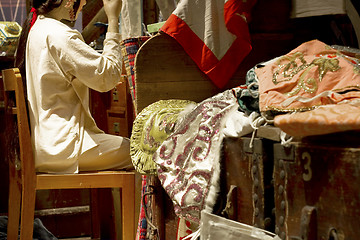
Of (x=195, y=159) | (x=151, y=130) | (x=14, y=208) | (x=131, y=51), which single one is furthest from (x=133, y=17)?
(x=195, y=159)

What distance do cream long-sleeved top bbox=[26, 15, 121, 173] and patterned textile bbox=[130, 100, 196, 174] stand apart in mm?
392

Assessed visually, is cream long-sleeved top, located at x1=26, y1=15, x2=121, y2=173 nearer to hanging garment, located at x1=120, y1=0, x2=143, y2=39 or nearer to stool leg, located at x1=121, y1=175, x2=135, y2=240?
stool leg, located at x1=121, y1=175, x2=135, y2=240

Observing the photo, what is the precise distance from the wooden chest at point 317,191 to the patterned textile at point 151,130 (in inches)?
34.1

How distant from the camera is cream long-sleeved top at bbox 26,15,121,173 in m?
2.69

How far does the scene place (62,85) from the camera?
2779mm

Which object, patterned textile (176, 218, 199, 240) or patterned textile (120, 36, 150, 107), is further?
patterned textile (120, 36, 150, 107)

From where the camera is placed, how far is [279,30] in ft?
8.89

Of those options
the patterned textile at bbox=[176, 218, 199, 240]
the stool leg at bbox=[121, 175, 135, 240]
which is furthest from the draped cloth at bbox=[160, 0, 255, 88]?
the patterned textile at bbox=[176, 218, 199, 240]

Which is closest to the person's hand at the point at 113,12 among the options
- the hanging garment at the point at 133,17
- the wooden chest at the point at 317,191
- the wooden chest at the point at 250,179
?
the hanging garment at the point at 133,17

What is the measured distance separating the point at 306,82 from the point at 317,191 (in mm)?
301

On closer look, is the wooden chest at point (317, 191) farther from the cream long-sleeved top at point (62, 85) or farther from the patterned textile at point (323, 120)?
the cream long-sleeved top at point (62, 85)

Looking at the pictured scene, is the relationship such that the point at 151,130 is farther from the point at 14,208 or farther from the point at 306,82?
A: the point at 14,208

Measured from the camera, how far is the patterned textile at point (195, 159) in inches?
66.8

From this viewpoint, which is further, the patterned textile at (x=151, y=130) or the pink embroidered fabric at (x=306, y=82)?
the patterned textile at (x=151, y=130)
